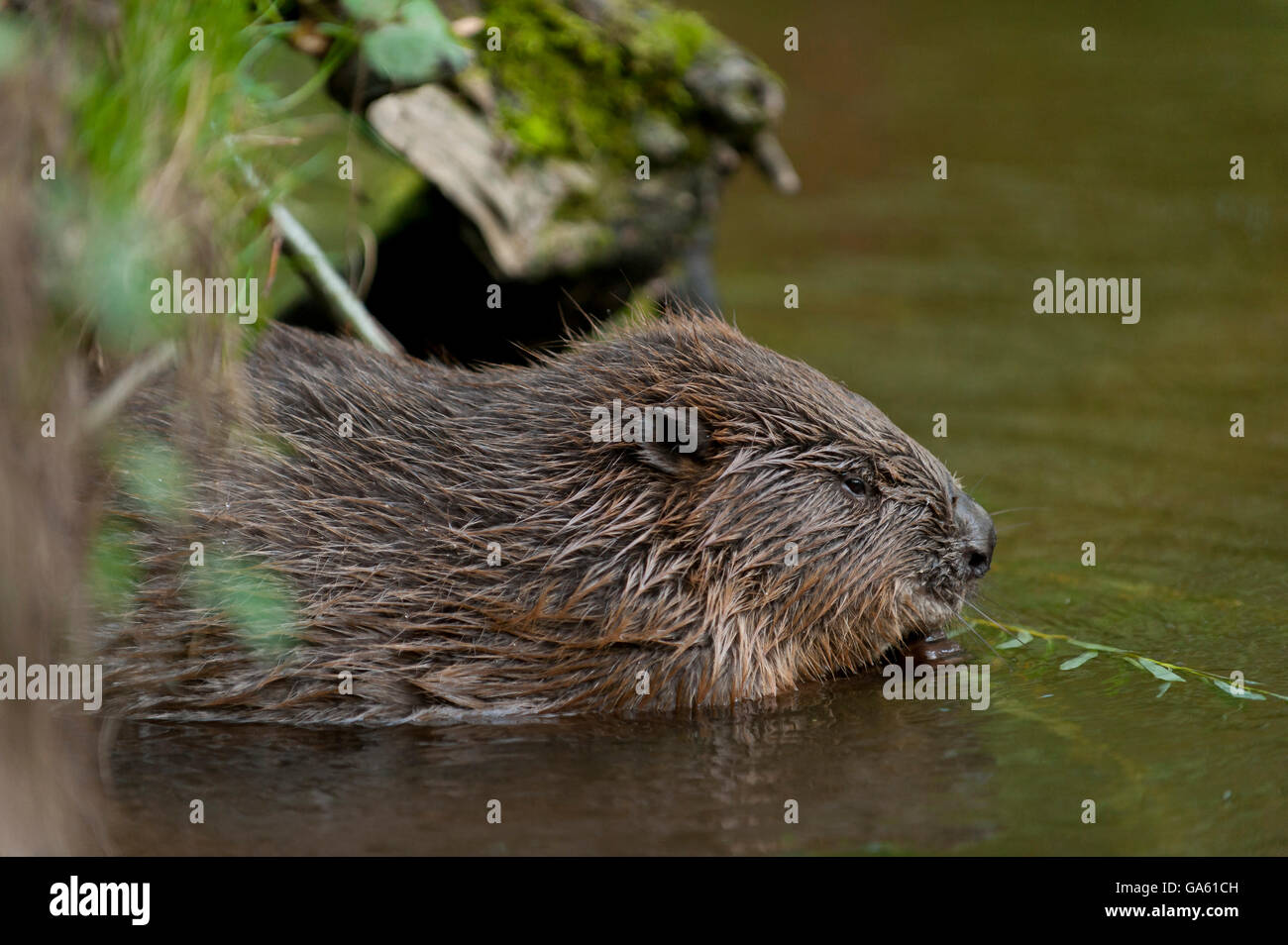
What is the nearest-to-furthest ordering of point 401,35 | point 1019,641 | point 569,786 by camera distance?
point 569,786
point 401,35
point 1019,641

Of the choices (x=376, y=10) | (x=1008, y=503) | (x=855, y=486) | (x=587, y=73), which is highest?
(x=587, y=73)

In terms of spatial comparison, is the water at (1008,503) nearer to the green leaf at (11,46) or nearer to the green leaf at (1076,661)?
the green leaf at (1076,661)

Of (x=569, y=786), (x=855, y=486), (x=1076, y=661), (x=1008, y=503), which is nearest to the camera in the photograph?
(x=569, y=786)

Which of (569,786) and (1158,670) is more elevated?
(1158,670)

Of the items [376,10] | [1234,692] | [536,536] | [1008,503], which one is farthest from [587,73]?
[1234,692]

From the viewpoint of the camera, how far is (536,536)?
4676mm

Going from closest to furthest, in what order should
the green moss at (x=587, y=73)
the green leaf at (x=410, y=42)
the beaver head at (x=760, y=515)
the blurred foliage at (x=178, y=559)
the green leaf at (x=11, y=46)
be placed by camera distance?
the green leaf at (x=11, y=46), the blurred foliage at (x=178, y=559), the beaver head at (x=760, y=515), the green leaf at (x=410, y=42), the green moss at (x=587, y=73)

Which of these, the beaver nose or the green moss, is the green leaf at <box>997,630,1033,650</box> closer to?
the beaver nose

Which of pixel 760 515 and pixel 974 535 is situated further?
pixel 974 535

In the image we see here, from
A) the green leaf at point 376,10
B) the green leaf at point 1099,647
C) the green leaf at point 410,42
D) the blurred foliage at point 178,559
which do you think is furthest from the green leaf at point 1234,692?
the green leaf at point 376,10

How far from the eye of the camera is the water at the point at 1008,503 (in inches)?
161

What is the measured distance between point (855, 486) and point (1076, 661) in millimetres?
959

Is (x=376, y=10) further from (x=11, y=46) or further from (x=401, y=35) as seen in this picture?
(x=11, y=46)
